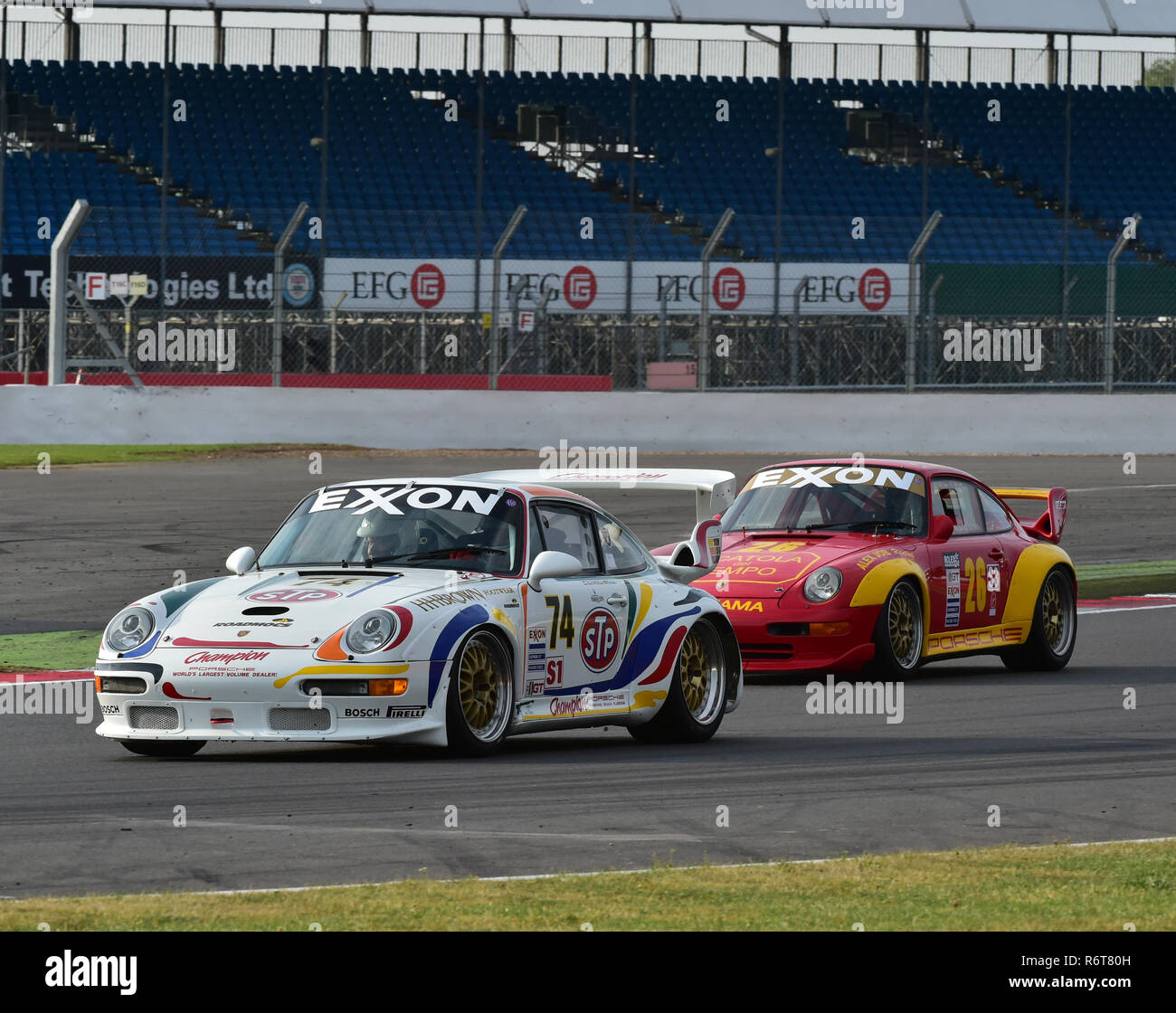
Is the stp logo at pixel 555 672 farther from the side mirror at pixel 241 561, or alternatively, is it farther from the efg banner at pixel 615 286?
the efg banner at pixel 615 286

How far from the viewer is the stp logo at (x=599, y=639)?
31.2 ft

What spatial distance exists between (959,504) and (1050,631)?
1035 mm

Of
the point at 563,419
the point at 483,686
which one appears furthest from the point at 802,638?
the point at 563,419

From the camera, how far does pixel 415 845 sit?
6.77 meters

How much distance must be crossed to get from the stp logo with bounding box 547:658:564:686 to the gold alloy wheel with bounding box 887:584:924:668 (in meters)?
3.29

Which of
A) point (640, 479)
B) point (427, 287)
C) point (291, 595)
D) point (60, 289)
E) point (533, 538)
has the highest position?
point (427, 287)

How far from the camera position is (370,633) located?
859 cm

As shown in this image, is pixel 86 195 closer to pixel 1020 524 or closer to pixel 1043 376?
pixel 1043 376

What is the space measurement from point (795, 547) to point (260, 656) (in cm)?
469

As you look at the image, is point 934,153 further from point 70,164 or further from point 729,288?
point 70,164

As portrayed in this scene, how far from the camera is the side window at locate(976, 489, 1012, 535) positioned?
13.3 m

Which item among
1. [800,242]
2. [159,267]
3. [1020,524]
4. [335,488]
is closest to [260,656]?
[335,488]

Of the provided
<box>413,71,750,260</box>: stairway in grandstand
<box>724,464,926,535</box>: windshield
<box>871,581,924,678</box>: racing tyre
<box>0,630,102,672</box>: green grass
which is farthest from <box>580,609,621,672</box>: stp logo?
<box>413,71,750,260</box>: stairway in grandstand

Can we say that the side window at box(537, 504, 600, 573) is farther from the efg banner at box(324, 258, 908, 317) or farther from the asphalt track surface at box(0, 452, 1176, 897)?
the efg banner at box(324, 258, 908, 317)
